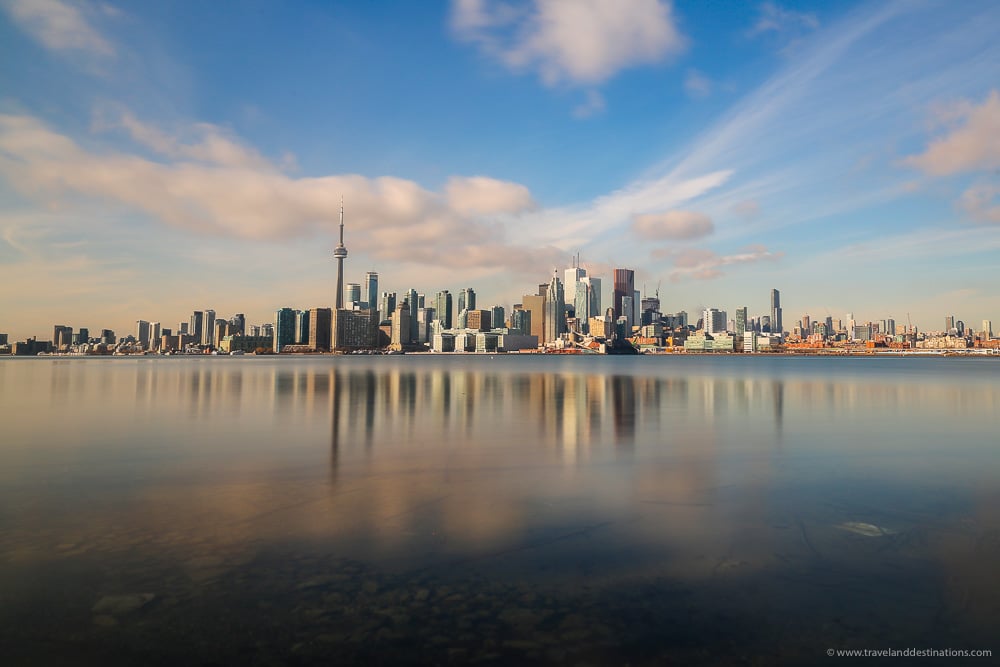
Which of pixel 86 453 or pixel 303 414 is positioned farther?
pixel 303 414

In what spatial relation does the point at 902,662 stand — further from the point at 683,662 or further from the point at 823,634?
the point at 683,662

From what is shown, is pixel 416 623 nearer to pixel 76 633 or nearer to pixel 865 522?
pixel 76 633

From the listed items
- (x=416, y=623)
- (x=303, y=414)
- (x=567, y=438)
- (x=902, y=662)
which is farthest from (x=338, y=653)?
(x=303, y=414)

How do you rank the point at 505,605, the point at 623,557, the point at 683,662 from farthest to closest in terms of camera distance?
the point at 623,557 < the point at 505,605 < the point at 683,662

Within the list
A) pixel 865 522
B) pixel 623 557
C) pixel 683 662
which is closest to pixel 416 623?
pixel 683 662

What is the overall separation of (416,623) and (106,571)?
693 cm

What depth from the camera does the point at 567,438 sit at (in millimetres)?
28750

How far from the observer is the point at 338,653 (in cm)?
802

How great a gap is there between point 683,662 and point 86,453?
26726 millimetres

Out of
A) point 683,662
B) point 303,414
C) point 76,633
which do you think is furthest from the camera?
point 303,414

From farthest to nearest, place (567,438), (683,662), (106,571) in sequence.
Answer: (567,438), (106,571), (683,662)

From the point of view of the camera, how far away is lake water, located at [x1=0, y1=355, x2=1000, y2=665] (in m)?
8.52

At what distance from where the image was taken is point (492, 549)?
40.9 ft

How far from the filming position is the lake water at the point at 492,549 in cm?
852
